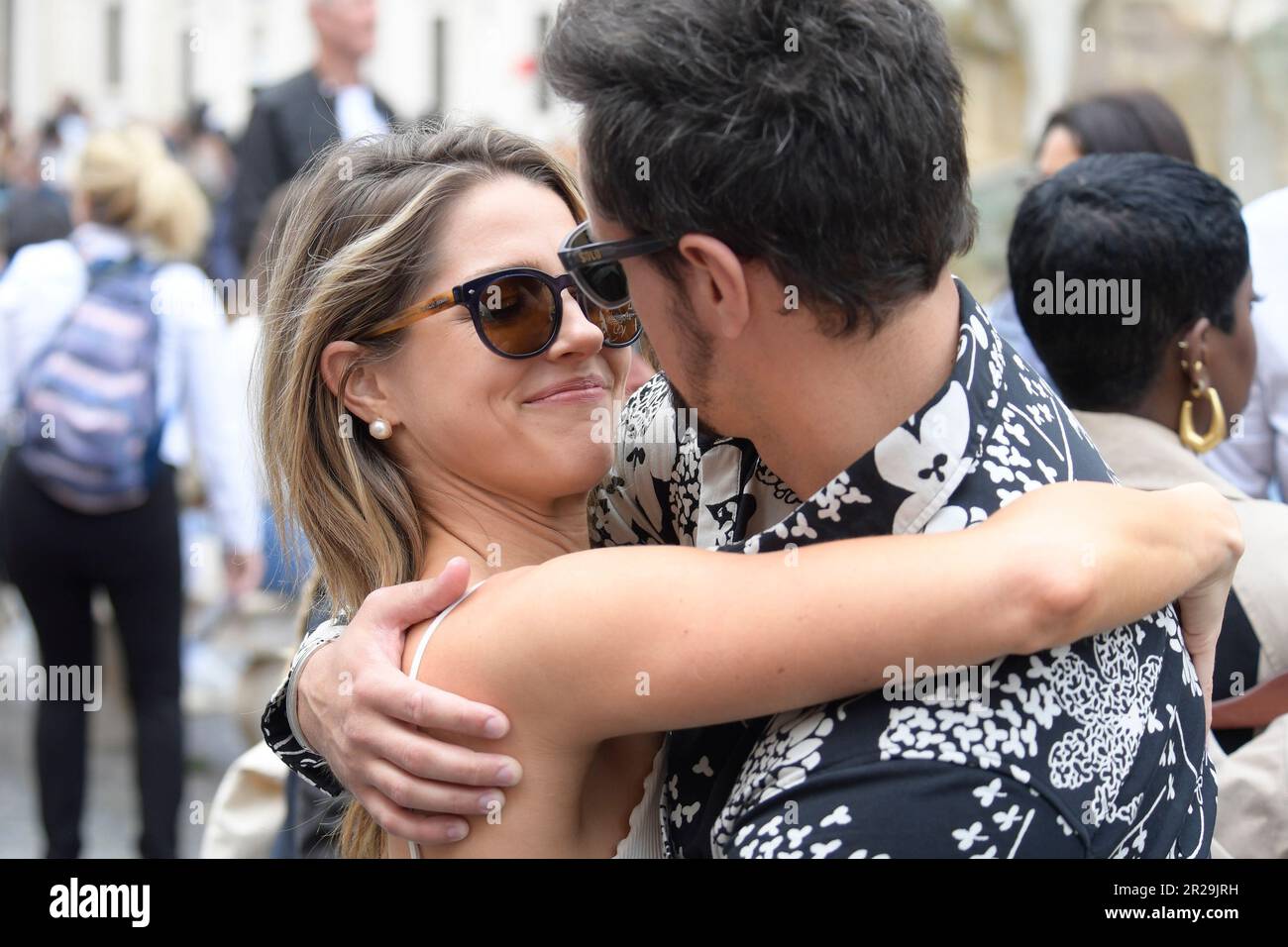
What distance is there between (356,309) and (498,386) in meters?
0.24

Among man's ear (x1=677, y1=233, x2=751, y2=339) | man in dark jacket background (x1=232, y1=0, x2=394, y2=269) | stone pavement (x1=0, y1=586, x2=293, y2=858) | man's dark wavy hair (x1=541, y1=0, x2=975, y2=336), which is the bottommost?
stone pavement (x1=0, y1=586, x2=293, y2=858)

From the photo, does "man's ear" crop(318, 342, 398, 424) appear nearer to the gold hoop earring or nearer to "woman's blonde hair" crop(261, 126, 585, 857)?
"woman's blonde hair" crop(261, 126, 585, 857)

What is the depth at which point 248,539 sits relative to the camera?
17.8 ft

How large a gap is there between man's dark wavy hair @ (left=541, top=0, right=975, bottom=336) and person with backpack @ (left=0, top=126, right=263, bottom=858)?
3301 mm

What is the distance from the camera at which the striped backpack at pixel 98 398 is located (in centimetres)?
440

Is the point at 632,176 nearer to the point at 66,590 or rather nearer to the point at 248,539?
the point at 66,590

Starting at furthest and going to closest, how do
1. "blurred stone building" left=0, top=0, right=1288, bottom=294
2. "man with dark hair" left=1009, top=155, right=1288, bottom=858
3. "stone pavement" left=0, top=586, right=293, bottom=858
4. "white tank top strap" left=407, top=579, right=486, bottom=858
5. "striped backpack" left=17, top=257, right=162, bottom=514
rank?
"blurred stone building" left=0, top=0, right=1288, bottom=294 → "stone pavement" left=0, top=586, right=293, bottom=858 → "striped backpack" left=17, top=257, right=162, bottom=514 → "man with dark hair" left=1009, top=155, right=1288, bottom=858 → "white tank top strap" left=407, top=579, right=486, bottom=858

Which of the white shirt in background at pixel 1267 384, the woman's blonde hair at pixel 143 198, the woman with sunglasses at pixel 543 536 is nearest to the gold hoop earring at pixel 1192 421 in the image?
the white shirt in background at pixel 1267 384

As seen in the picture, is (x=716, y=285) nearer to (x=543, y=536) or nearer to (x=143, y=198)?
(x=543, y=536)

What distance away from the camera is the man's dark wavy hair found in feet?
4.69

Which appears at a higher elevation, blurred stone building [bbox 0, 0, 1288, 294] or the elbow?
blurred stone building [bbox 0, 0, 1288, 294]

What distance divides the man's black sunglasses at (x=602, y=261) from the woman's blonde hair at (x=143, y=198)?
11.1 feet

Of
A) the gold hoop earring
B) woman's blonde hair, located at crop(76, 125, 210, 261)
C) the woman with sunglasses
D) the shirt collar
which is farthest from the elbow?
woman's blonde hair, located at crop(76, 125, 210, 261)

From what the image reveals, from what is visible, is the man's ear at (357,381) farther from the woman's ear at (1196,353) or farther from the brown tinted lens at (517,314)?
the woman's ear at (1196,353)
